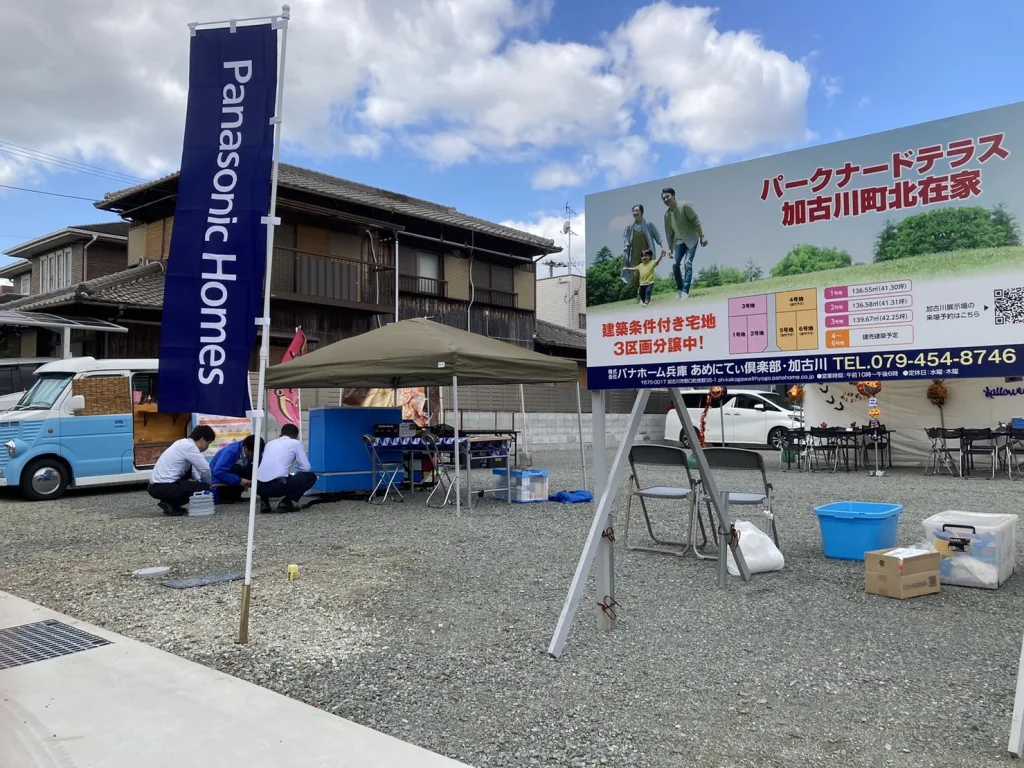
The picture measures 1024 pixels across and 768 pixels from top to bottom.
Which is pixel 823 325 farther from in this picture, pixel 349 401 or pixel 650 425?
pixel 650 425

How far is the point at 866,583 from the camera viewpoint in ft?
16.2

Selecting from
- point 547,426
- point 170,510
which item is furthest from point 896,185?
point 547,426

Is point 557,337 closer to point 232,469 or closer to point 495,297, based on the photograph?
point 495,297

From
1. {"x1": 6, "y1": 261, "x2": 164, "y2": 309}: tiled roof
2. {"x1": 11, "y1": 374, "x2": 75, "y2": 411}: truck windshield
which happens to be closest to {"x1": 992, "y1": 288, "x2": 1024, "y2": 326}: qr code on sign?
{"x1": 11, "y1": 374, "x2": 75, "y2": 411}: truck windshield

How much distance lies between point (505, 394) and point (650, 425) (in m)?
5.91

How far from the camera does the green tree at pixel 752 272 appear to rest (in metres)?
3.71

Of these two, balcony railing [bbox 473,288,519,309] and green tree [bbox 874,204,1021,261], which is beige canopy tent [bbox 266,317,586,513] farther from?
balcony railing [bbox 473,288,519,309]

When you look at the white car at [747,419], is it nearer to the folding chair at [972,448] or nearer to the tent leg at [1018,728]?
the folding chair at [972,448]

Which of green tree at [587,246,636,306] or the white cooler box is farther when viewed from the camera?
the white cooler box

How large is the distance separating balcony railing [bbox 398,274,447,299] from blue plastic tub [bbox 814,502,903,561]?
55.7ft

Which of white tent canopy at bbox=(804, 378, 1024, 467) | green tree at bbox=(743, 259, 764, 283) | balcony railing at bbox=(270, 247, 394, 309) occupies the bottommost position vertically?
white tent canopy at bbox=(804, 378, 1024, 467)

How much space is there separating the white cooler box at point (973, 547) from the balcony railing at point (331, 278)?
16037 millimetres

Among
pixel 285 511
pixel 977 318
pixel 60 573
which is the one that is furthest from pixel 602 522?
pixel 285 511

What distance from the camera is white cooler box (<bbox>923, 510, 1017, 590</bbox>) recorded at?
498cm
